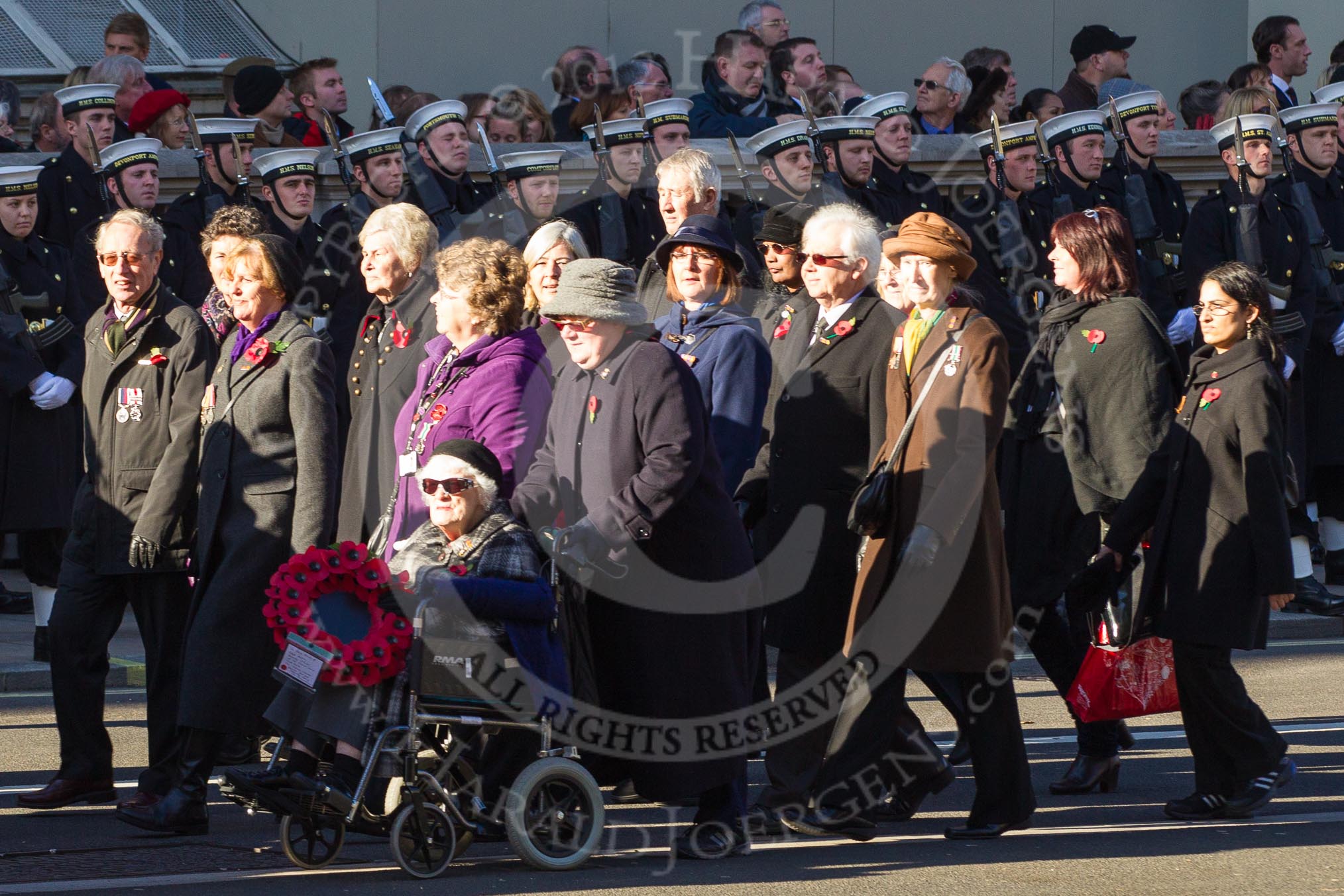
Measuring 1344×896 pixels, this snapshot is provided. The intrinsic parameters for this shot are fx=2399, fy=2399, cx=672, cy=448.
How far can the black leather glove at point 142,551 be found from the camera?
23.1 feet

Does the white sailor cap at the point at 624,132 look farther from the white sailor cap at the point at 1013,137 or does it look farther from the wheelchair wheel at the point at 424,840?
the wheelchair wheel at the point at 424,840

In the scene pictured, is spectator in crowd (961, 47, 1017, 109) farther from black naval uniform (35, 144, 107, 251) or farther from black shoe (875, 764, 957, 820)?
black shoe (875, 764, 957, 820)

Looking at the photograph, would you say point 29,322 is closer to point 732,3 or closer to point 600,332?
point 600,332

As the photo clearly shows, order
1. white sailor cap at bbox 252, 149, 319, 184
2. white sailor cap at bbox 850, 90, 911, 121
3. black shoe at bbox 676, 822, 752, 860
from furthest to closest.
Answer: white sailor cap at bbox 850, 90, 911, 121
white sailor cap at bbox 252, 149, 319, 184
black shoe at bbox 676, 822, 752, 860

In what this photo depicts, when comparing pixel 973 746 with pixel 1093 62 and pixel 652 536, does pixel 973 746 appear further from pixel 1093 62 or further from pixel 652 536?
pixel 1093 62

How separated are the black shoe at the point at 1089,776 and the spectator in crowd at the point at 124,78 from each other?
6955 mm

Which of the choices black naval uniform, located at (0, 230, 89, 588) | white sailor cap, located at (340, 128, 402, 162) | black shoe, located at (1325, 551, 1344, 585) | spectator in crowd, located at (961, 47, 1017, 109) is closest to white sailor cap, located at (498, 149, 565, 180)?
white sailor cap, located at (340, 128, 402, 162)

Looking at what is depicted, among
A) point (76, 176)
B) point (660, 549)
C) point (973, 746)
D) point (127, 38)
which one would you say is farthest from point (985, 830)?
point (127, 38)

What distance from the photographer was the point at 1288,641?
11117 millimetres

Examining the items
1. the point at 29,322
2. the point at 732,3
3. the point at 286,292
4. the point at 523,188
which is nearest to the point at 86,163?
the point at 29,322

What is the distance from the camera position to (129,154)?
1115 cm

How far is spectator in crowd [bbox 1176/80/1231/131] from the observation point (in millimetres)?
15219

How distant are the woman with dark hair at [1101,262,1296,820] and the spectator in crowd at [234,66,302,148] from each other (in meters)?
6.52

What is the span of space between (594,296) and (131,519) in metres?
1.68
